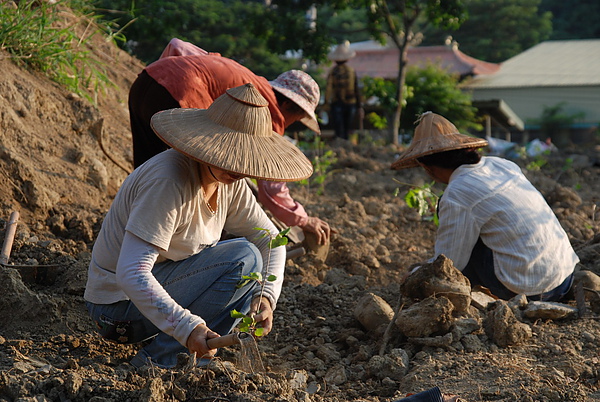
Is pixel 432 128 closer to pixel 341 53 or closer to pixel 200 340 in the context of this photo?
pixel 200 340

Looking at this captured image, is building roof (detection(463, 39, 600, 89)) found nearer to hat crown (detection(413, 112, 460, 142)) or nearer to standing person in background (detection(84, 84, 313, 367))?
hat crown (detection(413, 112, 460, 142))

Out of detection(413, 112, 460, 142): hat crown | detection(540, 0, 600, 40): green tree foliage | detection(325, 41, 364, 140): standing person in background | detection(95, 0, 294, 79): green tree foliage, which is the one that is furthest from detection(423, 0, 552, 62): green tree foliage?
detection(413, 112, 460, 142): hat crown

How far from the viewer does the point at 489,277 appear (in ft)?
11.2

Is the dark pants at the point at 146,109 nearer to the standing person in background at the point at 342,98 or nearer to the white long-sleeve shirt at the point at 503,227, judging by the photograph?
the white long-sleeve shirt at the point at 503,227

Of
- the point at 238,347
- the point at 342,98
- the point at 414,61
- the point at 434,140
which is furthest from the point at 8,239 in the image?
the point at 414,61

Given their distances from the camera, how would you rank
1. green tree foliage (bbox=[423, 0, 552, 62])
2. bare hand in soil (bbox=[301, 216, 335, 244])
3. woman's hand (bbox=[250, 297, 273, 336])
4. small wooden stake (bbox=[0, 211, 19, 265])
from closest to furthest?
woman's hand (bbox=[250, 297, 273, 336]) < small wooden stake (bbox=[0, 211, 19, 265]) < bare hand in soil (bbox=[301, 216, 335, 244]) < green tree foliage (bbox=[423, 0, 552, 62])

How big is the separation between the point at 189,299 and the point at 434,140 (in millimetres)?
1484

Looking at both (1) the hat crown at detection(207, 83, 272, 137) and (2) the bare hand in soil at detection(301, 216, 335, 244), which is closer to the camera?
(1) the hat crown at detection(207, 83, 272, 137)

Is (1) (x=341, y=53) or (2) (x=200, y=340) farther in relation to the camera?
(1) (x=341, y=53)

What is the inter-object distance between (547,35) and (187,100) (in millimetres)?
31237

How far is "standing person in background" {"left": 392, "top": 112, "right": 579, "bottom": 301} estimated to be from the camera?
3.23m

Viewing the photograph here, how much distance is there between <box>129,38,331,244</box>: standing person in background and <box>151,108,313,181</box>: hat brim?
85cm

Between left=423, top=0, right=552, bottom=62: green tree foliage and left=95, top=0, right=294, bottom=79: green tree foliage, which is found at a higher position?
left=95, top=0, right=294, bottom=79: green tree foliage

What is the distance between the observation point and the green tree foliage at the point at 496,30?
29203mm
